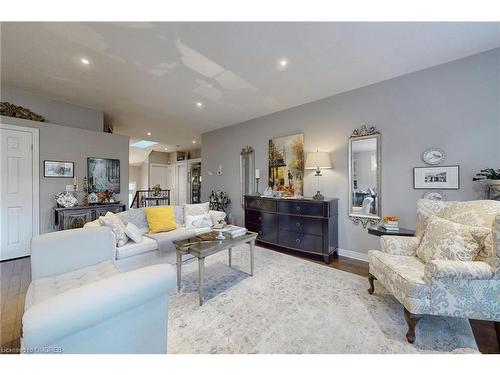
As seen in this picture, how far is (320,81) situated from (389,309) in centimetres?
293

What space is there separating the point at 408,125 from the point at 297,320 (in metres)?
2.88

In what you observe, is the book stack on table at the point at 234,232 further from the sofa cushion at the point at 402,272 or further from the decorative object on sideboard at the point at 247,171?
the decorative object on sideboard at the point at 247,171

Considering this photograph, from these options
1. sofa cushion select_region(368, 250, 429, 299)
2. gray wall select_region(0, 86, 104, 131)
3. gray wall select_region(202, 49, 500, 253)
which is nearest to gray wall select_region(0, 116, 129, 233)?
gray wall select_region(0, 86, 104, 131)

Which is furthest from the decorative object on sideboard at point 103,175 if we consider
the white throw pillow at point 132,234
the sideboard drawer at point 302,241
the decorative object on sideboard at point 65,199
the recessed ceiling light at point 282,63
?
the recessed ceiling light at point 282,63

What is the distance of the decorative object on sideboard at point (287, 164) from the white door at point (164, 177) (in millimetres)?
6767

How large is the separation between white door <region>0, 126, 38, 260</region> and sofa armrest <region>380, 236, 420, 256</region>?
532 cm

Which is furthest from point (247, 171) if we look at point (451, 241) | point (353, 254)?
point (451, 241)

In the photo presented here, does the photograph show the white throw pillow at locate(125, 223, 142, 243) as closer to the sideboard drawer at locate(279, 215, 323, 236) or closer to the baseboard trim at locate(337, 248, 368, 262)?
the sideboard drawer at locate(279, 215, 323, 236)

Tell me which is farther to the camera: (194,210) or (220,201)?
(220,201)

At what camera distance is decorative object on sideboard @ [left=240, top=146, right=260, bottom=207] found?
15.4 feet

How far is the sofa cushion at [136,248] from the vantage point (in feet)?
7.93

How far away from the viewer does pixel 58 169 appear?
145 inches

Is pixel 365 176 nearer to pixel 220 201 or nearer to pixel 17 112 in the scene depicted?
pixel 220 201
